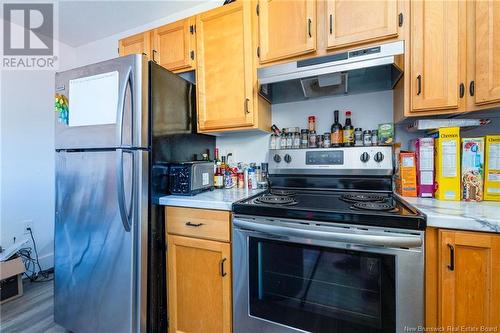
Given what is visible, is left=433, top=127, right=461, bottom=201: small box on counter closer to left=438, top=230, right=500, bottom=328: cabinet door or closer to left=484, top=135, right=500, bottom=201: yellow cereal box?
left=484, top=135, right=500, bottom=201: yellow cereal box

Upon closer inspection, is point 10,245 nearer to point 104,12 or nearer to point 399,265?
point 104,12

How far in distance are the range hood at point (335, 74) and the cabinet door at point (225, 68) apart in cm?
18

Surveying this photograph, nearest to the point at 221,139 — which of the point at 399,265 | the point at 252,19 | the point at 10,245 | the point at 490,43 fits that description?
the point at 252,19

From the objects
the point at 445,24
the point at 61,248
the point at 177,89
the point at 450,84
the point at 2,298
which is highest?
the point at 445,24

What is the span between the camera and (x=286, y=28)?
142 cm

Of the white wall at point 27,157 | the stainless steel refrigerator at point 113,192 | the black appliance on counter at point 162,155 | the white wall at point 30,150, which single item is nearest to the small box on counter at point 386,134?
the black appliance on counter at point 162,155

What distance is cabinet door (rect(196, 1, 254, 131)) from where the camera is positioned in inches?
60.2

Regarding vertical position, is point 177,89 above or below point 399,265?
above

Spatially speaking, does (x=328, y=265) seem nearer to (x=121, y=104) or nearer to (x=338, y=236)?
(x=338, y=236)

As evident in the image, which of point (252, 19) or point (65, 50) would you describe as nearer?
point (252, 19)

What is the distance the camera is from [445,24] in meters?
1.13

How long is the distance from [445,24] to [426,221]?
1.02 metres

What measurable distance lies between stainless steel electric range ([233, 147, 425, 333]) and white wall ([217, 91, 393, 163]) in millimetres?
574

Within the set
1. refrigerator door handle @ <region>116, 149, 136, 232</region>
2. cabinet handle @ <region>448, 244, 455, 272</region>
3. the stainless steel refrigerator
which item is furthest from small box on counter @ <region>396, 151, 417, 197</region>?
refrigerator door handle @ <region>116, 149, 136, 232</region>
